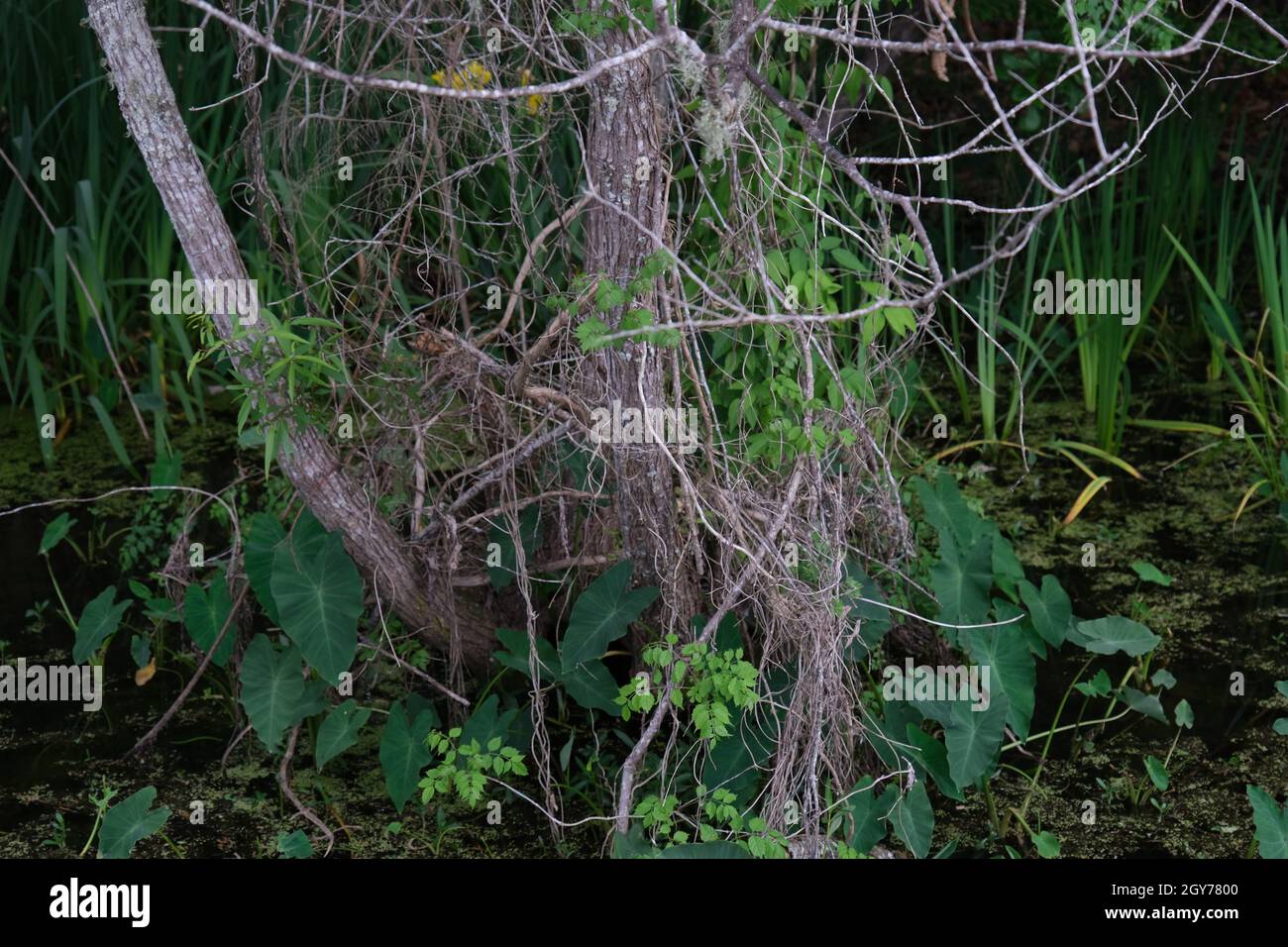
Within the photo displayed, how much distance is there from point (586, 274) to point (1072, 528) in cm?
164

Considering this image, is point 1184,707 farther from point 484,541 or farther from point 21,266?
point 21,266

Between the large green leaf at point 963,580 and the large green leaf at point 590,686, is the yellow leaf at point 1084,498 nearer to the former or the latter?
the large green leaf at point 963,580

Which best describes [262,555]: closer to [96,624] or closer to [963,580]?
[96,624]

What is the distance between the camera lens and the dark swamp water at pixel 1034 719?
8.17 ft

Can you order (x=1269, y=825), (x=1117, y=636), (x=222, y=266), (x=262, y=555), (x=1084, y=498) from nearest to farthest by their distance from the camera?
(x=1269, y=825)
(x=222, y=266)
(x=262, y=555)
(x=1117, y=636)
(x=1084, y=498)

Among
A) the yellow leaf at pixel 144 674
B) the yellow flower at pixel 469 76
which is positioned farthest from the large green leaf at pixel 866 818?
the yellow leaf at pixel 144 674

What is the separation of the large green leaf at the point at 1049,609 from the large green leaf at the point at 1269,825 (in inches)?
19.5

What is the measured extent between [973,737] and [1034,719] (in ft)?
1.46

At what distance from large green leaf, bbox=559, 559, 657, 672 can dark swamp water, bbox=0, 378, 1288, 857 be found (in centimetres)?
31

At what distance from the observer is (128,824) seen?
2348mm

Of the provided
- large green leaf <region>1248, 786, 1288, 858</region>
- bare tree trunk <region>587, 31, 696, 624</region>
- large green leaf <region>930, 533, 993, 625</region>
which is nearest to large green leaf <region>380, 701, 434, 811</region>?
bare tree trunk <region>587, 31, 696, 624</region>

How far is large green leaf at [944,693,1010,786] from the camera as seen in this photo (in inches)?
93.4

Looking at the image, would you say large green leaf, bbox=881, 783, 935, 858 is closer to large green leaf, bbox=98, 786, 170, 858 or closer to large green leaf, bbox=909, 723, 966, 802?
large green leaf, bbox=909, 723, 966, 802

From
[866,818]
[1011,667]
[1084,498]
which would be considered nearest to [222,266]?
[866,818]
